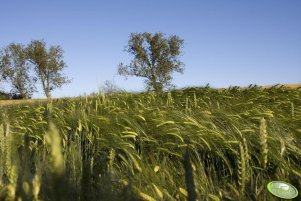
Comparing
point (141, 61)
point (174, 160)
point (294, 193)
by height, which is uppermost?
point (141, 61)

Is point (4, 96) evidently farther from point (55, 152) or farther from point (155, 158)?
point (55, 152)

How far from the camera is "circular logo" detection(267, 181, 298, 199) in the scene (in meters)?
1.74

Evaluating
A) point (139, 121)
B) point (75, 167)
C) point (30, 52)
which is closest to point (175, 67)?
point (30, 52)

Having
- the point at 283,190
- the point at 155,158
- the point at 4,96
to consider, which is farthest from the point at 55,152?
the point at 4,96

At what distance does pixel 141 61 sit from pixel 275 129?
110 ft

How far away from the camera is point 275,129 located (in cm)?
454

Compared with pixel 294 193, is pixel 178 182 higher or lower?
lower

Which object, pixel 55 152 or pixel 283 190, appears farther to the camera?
pixel 283 190

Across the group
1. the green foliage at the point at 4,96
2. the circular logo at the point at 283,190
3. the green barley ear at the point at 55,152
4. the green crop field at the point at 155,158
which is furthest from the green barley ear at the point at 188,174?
the green foliage at the point at 4,96

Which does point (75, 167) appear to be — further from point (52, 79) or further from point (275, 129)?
point (52, 79)

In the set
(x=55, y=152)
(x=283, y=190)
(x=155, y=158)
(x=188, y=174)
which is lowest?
(x=155, y=158)

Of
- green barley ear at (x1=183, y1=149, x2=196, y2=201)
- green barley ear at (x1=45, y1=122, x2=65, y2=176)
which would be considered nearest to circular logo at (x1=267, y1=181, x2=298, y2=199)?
green barley ear at (x1=183, y1=149, x2=196, y2=201)

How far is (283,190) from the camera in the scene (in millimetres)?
1781

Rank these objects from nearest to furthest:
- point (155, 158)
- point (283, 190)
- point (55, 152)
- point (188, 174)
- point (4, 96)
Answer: point (55, 152) < point (188, 174) < point (283, 190) < point (155, 158) < point (4, 96)
